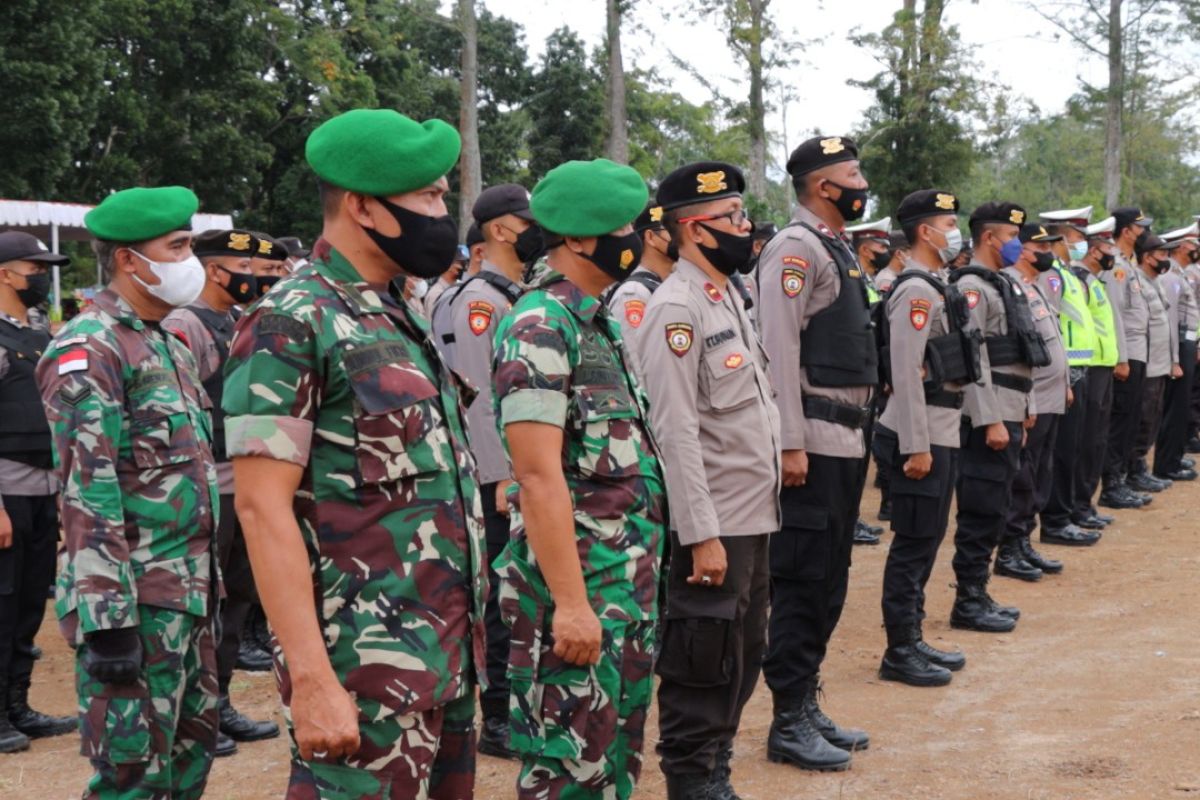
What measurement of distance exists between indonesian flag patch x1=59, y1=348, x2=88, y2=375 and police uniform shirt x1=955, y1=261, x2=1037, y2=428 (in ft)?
15.7

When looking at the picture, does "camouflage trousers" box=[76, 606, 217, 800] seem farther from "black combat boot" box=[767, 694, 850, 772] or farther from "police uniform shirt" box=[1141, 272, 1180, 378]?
"police uniform shirt" box=[1141, 272, 1180, 378]

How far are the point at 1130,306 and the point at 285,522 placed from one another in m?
10.3

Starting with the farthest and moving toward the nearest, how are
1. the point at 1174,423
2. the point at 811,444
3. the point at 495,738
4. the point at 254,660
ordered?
the point at 1174,423, the point at 254,660, the point at 495,738, the point at 811,444

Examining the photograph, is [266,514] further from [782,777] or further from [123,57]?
[123,57]

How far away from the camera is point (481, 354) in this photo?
5555 millimetres

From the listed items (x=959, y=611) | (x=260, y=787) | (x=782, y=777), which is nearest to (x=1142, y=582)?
(x=959, y=611)

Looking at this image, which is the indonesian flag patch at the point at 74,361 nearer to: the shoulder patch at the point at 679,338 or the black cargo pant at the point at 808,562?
the shoulder patch at the point at 679,338

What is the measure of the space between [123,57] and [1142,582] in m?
26.6

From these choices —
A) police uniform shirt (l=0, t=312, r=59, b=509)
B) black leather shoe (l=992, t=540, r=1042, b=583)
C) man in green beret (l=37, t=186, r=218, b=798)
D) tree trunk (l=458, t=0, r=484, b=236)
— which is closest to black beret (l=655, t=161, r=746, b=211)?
man in green beret (l=37, t=186, r=218, b=798)

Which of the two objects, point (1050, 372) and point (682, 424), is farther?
point (1050, 372)

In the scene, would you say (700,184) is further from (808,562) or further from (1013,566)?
(1013,566)

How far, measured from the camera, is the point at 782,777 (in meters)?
4.83

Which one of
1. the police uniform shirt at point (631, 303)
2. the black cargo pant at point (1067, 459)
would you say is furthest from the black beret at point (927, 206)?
the black cargo pant at point (1067, 459)

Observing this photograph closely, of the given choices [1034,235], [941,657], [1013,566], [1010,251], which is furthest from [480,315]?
[1013,566]
